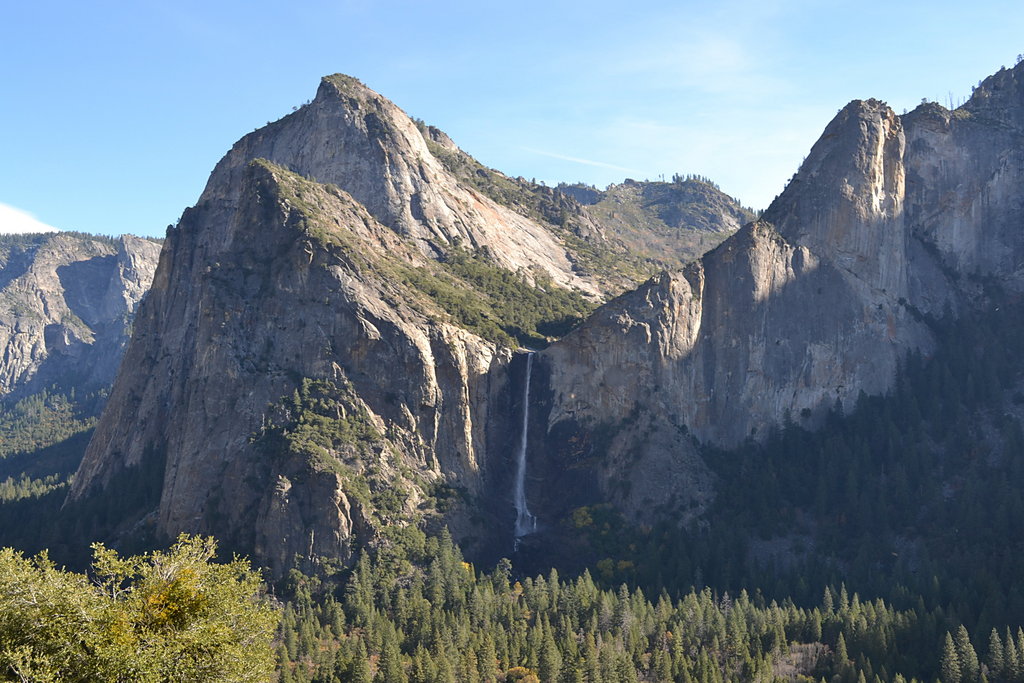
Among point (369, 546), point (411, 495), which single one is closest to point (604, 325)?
point (411, 495)

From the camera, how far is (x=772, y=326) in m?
179

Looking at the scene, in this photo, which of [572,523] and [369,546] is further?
[572,523]

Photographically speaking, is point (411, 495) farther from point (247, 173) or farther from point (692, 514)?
point (247, 173)

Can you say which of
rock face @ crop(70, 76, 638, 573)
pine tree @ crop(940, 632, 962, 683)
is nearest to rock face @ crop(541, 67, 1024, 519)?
rock face @ crop(70, 76, 638, 573)

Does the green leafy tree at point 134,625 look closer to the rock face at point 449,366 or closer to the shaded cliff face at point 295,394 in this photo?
the shaded cliff face at point 295,394

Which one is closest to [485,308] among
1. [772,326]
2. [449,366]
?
[449,366]

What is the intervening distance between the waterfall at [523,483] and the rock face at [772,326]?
3.86 m

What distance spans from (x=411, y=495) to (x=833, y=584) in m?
55.2

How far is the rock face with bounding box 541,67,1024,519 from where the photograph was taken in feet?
565

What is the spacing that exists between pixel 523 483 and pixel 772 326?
4645 cm

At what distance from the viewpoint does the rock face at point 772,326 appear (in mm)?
172250

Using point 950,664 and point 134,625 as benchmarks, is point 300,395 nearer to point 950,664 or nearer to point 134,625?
point 950,664

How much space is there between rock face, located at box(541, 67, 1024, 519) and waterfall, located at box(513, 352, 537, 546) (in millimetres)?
3864

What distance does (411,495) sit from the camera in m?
153
